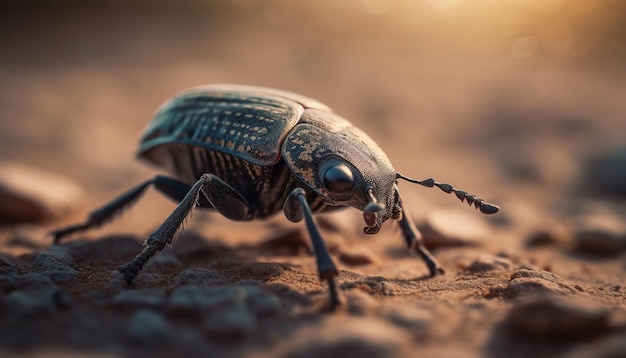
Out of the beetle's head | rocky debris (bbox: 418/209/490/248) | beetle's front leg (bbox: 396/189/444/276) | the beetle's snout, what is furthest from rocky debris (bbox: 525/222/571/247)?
the beetle's snout

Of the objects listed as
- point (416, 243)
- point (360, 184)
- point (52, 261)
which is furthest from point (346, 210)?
point (52, 261)

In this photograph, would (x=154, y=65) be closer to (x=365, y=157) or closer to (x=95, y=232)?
(x=95, y=232)

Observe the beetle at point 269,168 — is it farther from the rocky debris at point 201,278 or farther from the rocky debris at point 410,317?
the rocky debris at point 410,317

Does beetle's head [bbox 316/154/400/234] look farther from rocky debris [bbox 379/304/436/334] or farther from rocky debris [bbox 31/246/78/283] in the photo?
rocky debris [bbox 31/246/78/283]

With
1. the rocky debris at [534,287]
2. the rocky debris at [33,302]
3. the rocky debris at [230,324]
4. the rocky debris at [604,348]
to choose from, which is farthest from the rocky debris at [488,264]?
the rocky debris at [33,302]

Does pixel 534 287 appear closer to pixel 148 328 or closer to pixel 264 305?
pixel 264 305
